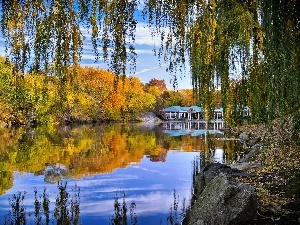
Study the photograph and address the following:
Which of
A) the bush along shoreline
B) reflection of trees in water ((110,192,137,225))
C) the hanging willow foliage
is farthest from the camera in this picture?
reflection of trees in water ((110,192,137,225))

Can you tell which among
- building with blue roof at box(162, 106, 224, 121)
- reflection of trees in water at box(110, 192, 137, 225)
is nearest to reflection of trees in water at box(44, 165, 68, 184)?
reflection of trees in water at box(110, 192, 137, 225)

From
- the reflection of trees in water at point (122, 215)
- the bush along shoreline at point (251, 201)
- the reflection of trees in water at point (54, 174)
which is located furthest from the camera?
the reflection of trees in water at point (54, 174)

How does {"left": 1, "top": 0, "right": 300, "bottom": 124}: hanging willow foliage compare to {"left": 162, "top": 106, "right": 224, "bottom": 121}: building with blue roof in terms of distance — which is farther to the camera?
{"left": 162, "top": 106, "right": 224, "bottom": 121}: building with blue roof

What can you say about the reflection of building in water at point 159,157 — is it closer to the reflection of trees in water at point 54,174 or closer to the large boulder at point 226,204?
the reflection of trees in water at point 54,174

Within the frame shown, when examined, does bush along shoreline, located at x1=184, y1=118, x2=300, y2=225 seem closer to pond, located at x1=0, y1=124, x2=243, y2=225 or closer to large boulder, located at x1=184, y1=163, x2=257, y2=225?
large boulder, located at x1=184, y1=163, x2=257, y2=225

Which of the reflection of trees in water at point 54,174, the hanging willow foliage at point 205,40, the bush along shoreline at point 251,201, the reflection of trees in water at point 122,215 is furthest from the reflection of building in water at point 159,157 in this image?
the hanging willow foliage at point 205,40

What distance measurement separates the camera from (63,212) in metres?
9.40

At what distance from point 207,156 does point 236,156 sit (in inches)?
67.0

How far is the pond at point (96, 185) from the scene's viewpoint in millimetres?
9414

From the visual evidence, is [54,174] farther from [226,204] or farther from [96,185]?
[226,204]

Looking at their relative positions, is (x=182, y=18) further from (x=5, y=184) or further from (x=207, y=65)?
(x=5, y=184)

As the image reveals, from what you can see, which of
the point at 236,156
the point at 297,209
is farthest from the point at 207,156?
the point at 297,209

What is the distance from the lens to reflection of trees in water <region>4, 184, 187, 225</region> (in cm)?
890

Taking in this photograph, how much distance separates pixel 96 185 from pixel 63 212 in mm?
3467
